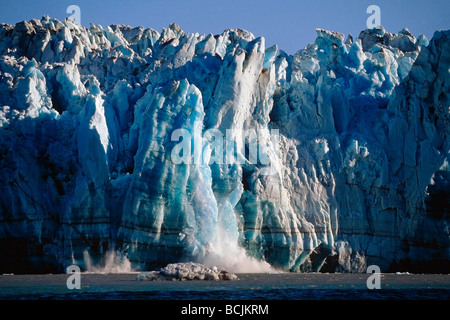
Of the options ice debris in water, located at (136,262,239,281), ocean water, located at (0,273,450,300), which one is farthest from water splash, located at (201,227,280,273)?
ocean water, located at (0,273,450,300)

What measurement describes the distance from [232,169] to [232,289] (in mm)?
9744

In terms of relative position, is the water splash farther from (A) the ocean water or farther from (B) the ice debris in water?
(A) the ocean water

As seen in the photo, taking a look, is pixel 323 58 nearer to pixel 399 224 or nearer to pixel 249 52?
pixel 249 52

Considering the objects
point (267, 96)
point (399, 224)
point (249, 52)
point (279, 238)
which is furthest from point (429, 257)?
point (249, 52)

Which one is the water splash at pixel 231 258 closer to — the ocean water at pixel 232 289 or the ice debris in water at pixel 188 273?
the ice debris in water at pixel 188 273

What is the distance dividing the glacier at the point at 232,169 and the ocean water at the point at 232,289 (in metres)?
3.42

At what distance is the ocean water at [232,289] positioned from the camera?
19109mm

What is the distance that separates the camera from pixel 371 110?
33.5m

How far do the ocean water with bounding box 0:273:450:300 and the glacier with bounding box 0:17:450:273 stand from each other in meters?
3.42

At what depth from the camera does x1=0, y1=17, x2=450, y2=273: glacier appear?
1141 inches

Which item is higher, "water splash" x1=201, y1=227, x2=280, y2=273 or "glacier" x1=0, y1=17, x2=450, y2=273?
"glacier" x1=0, y1=17, x2=450, y2=273

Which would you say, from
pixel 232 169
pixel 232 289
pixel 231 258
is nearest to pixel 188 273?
pixel 231 258

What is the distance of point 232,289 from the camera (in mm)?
21219

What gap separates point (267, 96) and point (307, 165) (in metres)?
4.03
